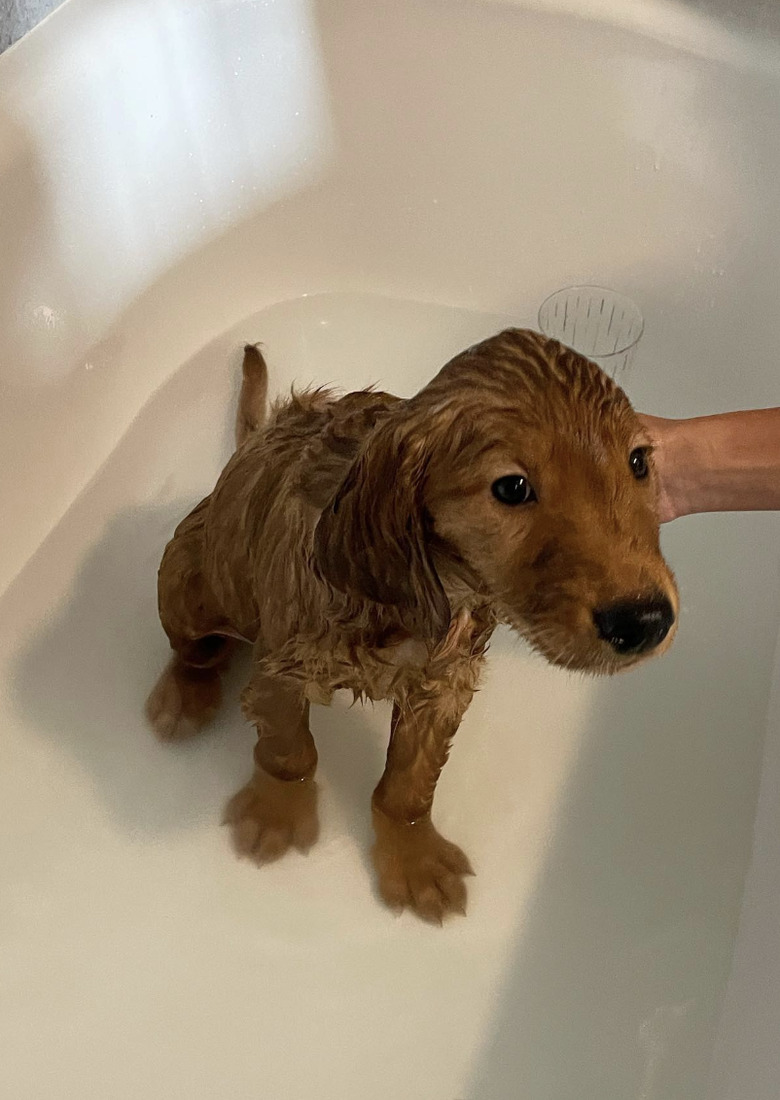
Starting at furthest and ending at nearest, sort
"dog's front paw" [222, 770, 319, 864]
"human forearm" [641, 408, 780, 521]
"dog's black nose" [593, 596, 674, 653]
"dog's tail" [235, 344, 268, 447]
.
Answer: "dog's tail" [235, 344, 268, 447], "dog's front paw" [222, 770, 319, 864], "human forearm" [641, 408, 780, 521], "dog's black nose" [593, 596, 674, 653]

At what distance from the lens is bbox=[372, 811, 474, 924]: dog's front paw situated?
159cm

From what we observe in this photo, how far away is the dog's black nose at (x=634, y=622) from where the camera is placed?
0.87 metres

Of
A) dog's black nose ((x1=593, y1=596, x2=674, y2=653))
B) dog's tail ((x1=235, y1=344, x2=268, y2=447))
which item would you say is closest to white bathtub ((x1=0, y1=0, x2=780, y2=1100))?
dog's tail ((x1=235, y1=344, x2=268, y2=447))

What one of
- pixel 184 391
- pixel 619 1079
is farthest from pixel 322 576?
pixel 184 391

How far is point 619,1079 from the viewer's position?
1488mm

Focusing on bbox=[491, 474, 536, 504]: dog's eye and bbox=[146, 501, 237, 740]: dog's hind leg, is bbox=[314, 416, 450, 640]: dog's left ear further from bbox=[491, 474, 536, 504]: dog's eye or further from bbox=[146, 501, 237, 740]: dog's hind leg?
bbox=[146, 501, 237, 740]: dog's hind leg

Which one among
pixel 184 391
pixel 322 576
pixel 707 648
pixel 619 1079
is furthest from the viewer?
pixel 184 391

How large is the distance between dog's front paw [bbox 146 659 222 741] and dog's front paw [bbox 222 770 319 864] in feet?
0.52

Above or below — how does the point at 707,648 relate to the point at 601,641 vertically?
above

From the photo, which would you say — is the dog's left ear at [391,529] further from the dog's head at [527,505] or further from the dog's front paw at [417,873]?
the dog's front paw at [417,873]

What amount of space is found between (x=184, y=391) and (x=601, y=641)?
1.52 meters

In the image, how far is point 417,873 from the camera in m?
1.59

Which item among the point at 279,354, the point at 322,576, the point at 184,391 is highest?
the point at 279,354

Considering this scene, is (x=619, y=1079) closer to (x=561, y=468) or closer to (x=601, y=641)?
(x=601, y=641)
